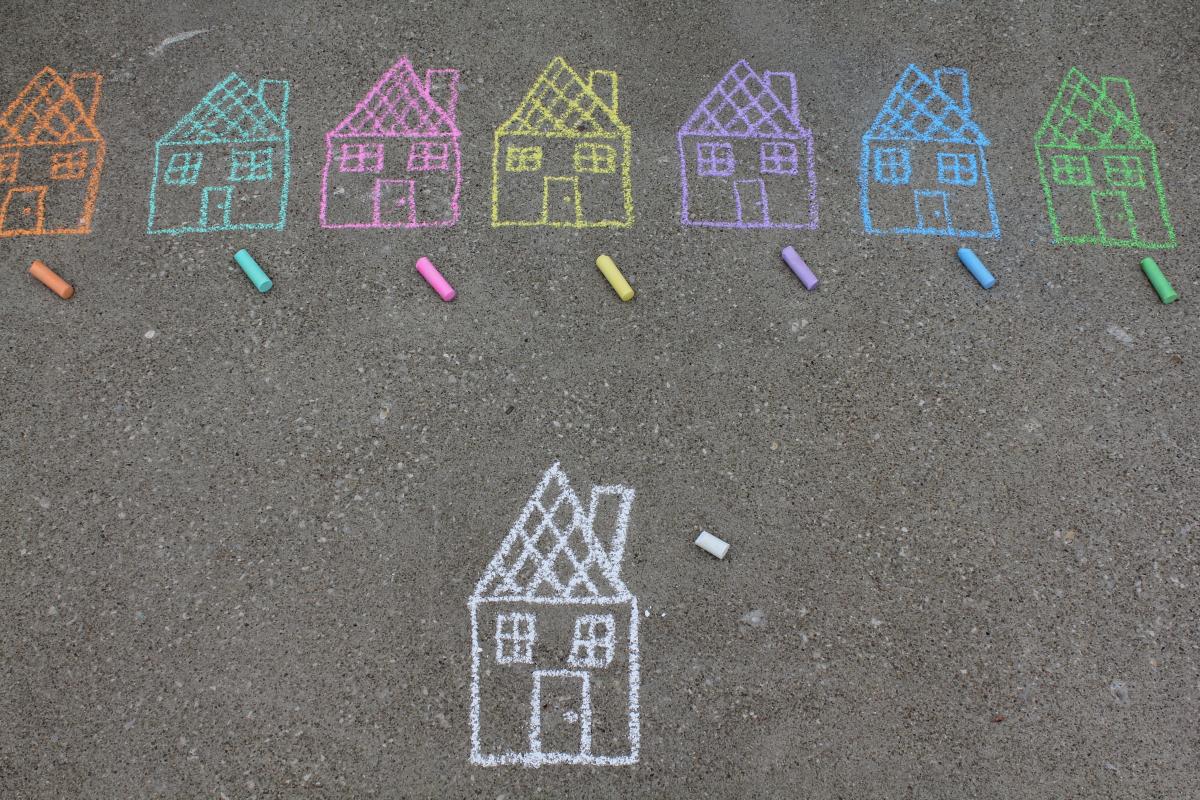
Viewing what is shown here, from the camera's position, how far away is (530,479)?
416 cm

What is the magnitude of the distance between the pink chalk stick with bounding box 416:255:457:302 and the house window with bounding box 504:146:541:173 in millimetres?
854

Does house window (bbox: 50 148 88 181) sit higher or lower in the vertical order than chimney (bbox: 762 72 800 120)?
lower

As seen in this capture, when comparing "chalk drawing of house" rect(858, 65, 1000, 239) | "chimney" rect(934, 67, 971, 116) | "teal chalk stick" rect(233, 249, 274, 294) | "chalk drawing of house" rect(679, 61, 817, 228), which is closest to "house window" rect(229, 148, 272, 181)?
"teal chalk stick" rect(233, 249, 274, 294)

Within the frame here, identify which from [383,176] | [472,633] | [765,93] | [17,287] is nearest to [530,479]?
[472,633]

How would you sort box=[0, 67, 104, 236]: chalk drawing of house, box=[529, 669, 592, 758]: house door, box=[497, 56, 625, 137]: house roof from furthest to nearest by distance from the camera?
1. box=[497, 56, 625, 137]: house roof
2. box=[0, 67, 104, 236]: chalk drawing of house
3. box=[529, 669, 592, 758]: house door

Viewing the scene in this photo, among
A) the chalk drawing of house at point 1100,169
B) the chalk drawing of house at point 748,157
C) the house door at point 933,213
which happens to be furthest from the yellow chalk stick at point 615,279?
the chalk drawing of house at point 1100,169

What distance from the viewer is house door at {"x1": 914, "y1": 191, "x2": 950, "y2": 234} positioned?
4.63 m

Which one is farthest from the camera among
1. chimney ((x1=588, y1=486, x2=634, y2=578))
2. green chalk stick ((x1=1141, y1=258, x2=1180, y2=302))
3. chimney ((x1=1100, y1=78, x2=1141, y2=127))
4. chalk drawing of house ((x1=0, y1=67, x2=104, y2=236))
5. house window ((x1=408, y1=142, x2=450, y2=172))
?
chimney ((x1=1100, y1=78, x2=1141, y2=127))

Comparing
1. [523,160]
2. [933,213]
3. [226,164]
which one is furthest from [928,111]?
[226,164]

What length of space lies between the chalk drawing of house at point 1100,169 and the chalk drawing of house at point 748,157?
5.25 ft

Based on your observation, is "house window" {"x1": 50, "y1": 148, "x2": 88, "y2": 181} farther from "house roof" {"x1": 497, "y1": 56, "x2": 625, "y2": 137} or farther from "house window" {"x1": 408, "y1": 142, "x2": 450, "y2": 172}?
"house roof" {"x1": 497, "y1": 56, "x2": 625, "y2": 137}

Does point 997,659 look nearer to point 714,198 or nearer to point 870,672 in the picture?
point 870,672

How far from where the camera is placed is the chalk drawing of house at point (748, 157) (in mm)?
4645

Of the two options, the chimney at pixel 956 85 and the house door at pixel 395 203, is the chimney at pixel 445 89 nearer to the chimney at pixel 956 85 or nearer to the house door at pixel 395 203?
the house door at pixel 395 203
